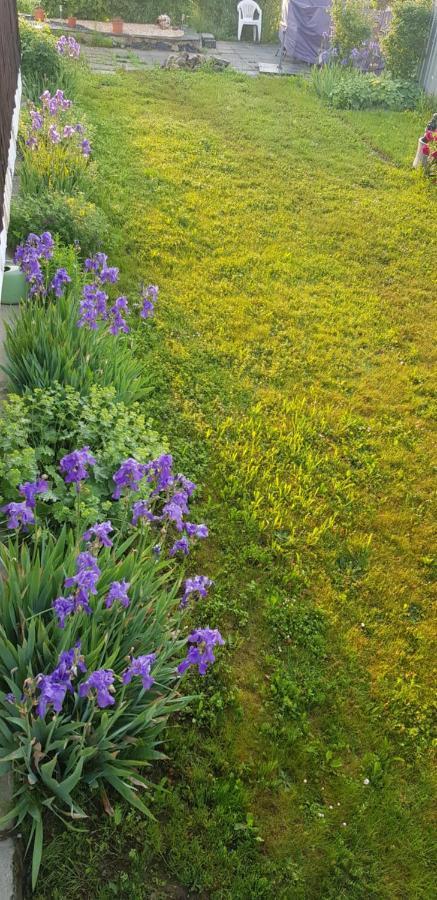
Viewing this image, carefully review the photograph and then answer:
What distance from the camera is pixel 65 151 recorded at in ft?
20.2

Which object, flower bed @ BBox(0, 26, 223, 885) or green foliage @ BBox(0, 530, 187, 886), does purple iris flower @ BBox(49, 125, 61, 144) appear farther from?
green foliage @ BBox(0, 530, 187, 886)

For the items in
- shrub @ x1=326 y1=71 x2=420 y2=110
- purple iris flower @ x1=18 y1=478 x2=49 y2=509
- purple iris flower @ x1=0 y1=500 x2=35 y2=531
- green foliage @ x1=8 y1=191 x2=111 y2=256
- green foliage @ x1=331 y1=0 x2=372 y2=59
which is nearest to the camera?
purple iris flower @ x1=0 y1=500 x2=35 y2=531

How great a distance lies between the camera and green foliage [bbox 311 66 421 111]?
11219 mm

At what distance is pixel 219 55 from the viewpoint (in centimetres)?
1405

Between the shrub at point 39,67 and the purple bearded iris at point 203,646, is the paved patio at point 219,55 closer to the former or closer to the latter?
the shrub at point 39,67

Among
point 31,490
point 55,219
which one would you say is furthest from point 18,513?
point 55,219

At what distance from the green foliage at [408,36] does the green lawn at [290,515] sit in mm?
4669

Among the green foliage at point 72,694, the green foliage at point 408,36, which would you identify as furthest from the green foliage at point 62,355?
the green foliage at point 408,36

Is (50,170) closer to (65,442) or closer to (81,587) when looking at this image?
(65,442)

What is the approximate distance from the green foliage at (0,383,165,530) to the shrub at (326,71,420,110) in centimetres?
958

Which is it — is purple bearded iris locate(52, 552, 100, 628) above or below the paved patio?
below

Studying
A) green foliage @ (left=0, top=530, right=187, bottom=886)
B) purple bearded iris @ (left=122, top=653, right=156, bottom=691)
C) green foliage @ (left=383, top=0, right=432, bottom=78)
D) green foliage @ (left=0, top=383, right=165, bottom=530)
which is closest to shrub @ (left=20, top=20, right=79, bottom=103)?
green foliage @ (left=0, top=383, right=165, bottom=530)

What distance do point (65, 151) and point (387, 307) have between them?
317 centimetres

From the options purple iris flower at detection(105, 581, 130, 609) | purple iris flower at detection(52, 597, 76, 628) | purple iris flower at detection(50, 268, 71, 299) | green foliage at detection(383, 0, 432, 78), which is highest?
green foliage at detection(383, 0, 432, 78)
